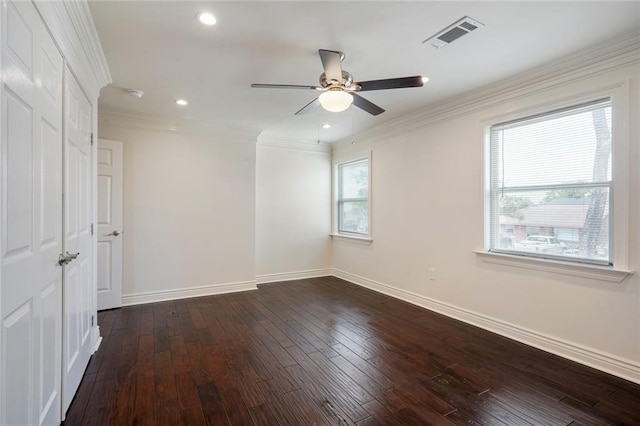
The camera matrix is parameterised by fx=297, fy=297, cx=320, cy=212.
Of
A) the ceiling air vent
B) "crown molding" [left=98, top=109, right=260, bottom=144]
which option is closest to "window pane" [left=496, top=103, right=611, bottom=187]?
the ceiling air vent

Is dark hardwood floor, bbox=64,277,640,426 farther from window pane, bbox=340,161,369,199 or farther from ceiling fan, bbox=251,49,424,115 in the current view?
window pane, bbox=340,161,369,199

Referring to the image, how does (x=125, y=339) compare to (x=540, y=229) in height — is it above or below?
below

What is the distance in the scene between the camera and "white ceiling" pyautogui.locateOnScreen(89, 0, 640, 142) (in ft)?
6.40

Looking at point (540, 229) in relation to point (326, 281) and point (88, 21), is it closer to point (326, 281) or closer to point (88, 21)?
point (326, 281)

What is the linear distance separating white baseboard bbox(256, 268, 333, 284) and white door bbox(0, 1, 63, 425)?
3494mm

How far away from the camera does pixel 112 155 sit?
12.4 feet

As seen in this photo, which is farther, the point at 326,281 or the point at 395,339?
the point at 326,281

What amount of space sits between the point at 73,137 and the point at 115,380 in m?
1.80

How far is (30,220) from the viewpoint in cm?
134

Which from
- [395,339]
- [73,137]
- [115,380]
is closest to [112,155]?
[73,137]

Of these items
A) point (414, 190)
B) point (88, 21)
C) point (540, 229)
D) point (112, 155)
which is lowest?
point (540, 229)

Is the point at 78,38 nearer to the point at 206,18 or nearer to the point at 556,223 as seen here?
the point at 206,18

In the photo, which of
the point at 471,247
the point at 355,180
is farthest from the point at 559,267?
the point at 355,180

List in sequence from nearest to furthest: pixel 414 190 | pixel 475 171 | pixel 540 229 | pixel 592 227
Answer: pixel 592 227, pixel 540 229, pixel 475 171, pixel 414 190
